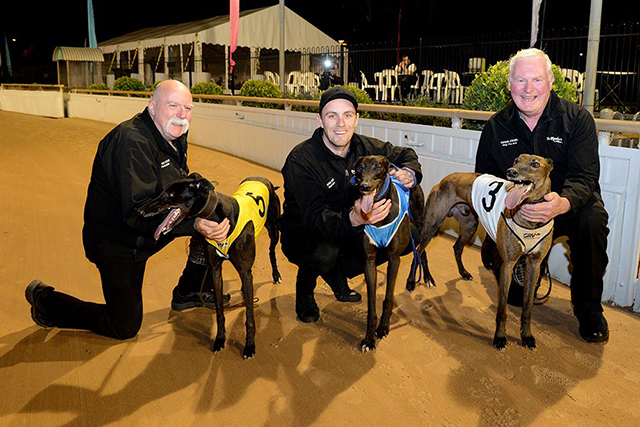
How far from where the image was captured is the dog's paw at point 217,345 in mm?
3396

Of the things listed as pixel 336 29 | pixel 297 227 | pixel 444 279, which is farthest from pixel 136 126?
pixel 336 29

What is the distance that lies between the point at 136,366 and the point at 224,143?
9548mm

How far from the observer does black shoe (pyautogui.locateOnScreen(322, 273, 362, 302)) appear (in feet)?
13.8

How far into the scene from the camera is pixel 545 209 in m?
3.09

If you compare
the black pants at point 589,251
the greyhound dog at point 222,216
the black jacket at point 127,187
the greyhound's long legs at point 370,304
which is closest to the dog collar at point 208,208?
the greyhound dog at point 222,216

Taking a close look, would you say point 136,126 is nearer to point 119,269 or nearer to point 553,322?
point 119,269

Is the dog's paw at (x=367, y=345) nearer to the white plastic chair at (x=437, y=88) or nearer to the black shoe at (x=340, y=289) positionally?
the black shoe at (x=340, y=289)

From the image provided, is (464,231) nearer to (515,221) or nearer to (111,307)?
(515,221)

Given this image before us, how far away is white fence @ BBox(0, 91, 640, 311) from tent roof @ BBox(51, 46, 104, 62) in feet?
54.5

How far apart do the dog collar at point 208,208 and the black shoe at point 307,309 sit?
3.94ft

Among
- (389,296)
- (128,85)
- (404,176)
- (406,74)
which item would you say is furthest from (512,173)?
(128,85)

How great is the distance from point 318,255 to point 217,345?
90 cm

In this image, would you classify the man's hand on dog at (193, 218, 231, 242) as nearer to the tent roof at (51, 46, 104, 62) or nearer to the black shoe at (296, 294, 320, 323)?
the black shoe at (296, 294, 320, 323)

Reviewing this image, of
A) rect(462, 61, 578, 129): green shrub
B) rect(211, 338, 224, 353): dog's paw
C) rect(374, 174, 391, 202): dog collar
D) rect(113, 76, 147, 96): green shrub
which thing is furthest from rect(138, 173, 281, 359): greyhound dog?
rect(113, 76, 147, 96): green shrub
